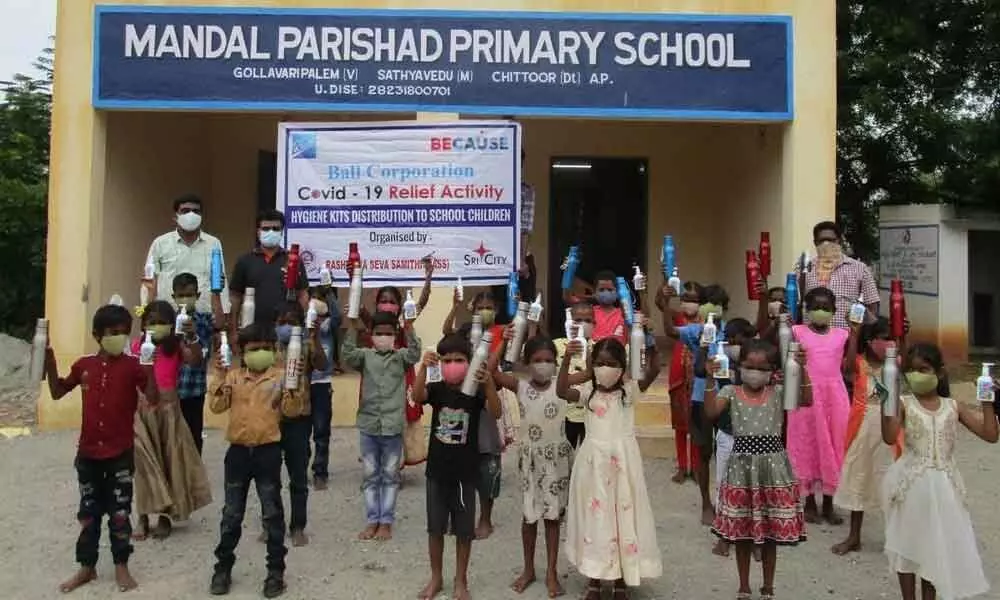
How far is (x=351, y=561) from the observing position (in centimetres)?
472

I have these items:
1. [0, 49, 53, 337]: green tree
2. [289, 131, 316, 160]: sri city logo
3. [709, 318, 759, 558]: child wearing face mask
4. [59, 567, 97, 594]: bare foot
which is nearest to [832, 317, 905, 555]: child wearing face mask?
[709, 318, 759, 558]: child wearing face mask

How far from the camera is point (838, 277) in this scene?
5930 millimetres

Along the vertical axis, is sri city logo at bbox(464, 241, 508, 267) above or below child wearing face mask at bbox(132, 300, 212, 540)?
above

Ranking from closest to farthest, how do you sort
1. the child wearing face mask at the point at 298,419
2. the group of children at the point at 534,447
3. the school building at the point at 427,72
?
1. the group of children at the point at 534,447
2. the child wearing face mask at the point at 298,419
3. the school building at the point at 427,72

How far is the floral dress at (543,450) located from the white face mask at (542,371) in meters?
0.05

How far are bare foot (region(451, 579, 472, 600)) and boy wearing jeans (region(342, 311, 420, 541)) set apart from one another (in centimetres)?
98

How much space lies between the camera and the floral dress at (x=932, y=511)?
374cm

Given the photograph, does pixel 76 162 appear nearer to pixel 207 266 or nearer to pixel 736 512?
pixel 207 266

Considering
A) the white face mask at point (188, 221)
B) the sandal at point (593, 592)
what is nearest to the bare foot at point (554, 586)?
the sandal at point (593, 592)

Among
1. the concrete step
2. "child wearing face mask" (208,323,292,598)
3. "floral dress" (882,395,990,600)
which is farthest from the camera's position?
the concrete step

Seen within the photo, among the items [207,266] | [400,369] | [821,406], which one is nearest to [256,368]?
[400,369]

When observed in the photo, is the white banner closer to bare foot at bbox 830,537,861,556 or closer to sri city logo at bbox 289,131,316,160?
sri city logo at bbox 289,131,316,160

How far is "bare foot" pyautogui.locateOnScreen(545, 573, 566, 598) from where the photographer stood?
422cm

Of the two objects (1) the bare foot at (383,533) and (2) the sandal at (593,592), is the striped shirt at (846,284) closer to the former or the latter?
(2) the sandal at (593,592)
